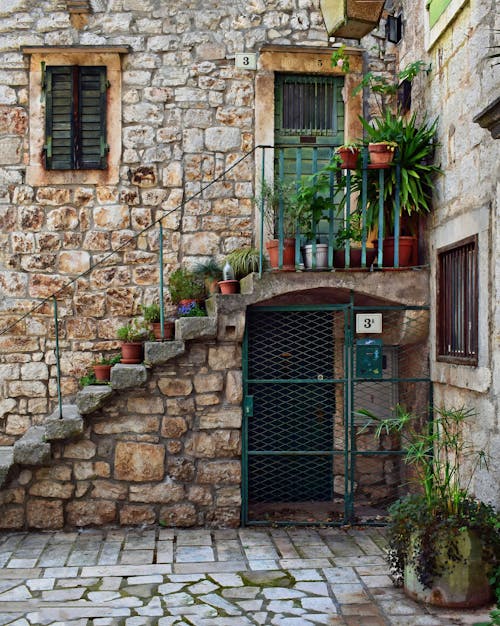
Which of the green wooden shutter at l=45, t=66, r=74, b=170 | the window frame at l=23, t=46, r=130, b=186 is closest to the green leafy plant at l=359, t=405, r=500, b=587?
the window frame at l=23, t=46, r=130, b=186

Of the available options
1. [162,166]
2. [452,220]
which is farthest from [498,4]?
[162,166]

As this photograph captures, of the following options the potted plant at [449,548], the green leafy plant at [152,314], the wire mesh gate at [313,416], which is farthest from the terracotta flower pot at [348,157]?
the potted plant at [449,548]

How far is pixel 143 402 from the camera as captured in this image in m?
6.65

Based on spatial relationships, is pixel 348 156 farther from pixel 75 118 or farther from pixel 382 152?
pixel 75 118

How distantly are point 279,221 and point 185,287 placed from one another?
4.35 feet

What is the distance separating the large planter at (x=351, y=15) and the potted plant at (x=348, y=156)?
97cm

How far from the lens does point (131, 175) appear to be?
7582mm

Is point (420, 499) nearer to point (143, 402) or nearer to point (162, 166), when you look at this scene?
point (143, 402)

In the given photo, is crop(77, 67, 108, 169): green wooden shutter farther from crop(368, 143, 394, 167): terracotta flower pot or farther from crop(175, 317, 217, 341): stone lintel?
crop(368, 143, 394, 167): terracotta flower pot

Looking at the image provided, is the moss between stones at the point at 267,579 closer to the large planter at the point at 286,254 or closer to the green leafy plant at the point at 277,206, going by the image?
the large planter at the point at 286,254

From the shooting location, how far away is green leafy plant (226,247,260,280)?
708 centimetres

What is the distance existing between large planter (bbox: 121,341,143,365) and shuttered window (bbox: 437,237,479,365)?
8.78 ft

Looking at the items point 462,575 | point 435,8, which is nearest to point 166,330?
point 462,575

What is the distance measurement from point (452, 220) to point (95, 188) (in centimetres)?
356
